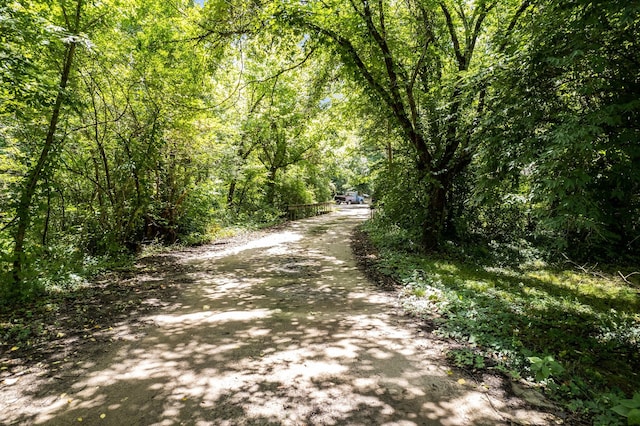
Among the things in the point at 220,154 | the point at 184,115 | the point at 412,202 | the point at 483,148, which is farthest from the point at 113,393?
the point at 412,202

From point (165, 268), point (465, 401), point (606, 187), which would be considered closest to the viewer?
point (465, 401)

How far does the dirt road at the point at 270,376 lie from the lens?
2.69 metres

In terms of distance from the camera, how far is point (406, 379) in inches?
127

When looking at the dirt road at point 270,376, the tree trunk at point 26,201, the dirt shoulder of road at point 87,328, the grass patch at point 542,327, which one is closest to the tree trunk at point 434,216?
the grass patch at point 542,327

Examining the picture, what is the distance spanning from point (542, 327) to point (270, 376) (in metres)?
3.79

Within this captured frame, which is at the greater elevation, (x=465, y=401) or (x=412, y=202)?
(x=412, y=202)

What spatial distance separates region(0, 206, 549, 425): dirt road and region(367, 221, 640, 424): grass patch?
501 mm

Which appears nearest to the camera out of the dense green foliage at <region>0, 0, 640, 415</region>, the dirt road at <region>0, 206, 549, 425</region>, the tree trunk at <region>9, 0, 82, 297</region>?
the dirt road at <region>0, 206, 549, 425</region>

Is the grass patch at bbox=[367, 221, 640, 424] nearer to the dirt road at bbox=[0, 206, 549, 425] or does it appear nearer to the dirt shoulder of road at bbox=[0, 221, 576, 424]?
the dirt shoulder of road at bbox=[0, 221, 576, 424]

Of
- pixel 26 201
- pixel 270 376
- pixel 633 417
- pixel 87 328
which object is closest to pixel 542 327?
pixel 633 417

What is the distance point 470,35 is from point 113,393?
33.9 ft

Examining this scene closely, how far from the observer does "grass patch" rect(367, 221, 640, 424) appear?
3094 mm

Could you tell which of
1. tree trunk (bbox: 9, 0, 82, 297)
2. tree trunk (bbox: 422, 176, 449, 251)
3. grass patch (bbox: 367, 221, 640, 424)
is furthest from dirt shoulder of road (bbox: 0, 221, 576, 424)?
tree trunk (bbox: 422, 176, 449, 251)

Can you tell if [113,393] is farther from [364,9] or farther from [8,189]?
[364,9]
